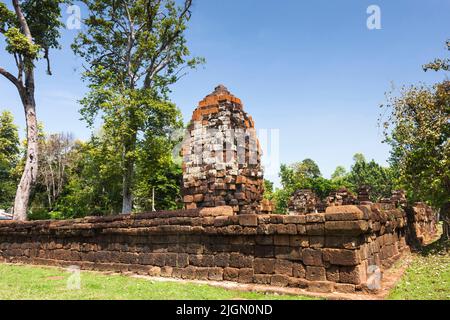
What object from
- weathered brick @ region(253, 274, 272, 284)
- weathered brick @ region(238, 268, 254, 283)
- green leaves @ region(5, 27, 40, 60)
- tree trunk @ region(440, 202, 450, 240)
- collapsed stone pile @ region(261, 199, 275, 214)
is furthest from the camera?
green leaves @ region(5, 27, 40, 60)

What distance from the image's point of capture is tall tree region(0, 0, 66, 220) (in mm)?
16094

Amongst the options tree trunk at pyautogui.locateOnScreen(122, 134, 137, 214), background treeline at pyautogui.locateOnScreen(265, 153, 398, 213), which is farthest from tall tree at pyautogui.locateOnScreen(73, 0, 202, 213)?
background treeline at pyautogui.locateOnScreen(265, 153, 398, 213)

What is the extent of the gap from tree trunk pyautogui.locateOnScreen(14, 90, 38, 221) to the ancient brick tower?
1088 cm

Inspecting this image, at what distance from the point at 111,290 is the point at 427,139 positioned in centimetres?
1138

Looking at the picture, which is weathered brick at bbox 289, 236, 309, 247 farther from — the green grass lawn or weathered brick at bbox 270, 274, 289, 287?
the green grass lawn

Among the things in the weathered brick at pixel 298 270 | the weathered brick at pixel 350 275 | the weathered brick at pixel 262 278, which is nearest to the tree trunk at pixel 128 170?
the weathered brick at pixel 262 278

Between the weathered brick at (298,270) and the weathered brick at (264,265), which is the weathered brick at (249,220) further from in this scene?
the weathered brick at (298,270)

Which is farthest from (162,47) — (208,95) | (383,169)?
(383,169)

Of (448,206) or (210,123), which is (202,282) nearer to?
(210,123)

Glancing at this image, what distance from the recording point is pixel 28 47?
52.6 ft

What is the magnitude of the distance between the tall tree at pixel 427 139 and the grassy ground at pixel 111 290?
8.45 metres

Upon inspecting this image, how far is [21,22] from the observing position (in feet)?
57.0

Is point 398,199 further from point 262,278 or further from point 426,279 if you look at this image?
point 262,278

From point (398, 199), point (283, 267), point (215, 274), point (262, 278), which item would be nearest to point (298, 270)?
point (283, 267)
